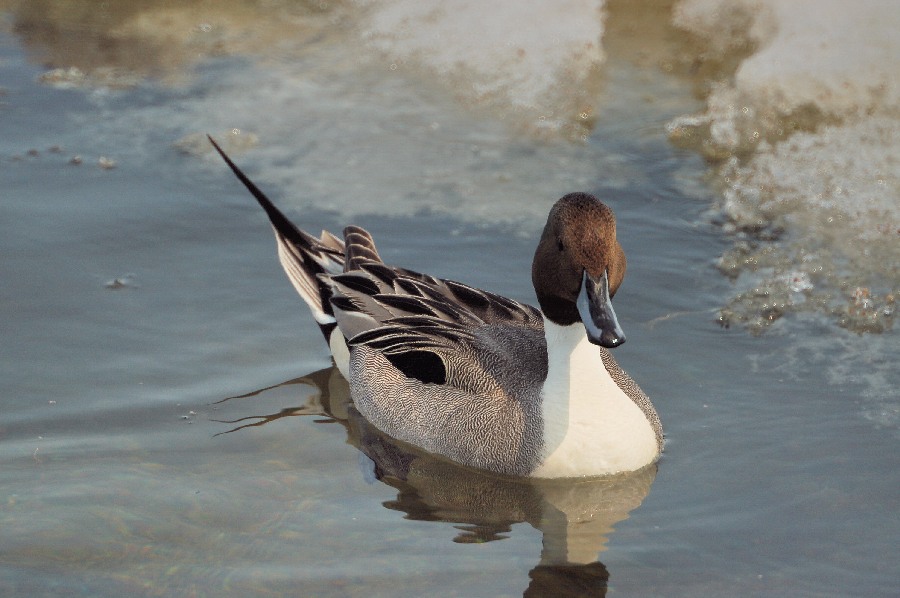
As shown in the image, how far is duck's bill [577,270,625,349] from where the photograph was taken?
183 inches

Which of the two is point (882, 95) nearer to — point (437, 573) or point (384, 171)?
point (384, 171)

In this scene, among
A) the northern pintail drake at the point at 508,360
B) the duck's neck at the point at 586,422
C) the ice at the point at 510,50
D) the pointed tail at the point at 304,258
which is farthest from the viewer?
the ice at the point at 510,50

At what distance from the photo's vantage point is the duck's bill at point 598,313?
15.2ft

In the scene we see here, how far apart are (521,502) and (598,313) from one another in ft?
2.98

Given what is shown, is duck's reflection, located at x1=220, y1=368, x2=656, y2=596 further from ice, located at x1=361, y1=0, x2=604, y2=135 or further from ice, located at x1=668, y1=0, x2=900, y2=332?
ice, located at x1=361, y1=0, x2=604, y2=135

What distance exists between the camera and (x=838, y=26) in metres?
9.05

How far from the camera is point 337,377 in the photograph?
6.39 metres

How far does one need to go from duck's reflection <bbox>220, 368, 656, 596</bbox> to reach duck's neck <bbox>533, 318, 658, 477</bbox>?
0.27 ft

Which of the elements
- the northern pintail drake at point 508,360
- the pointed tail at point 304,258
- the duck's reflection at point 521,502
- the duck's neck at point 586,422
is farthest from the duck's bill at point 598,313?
the pointed tail at point 304,258

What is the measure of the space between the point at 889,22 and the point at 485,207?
3.48 metres

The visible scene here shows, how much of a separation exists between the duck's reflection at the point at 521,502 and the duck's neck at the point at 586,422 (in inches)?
3.3

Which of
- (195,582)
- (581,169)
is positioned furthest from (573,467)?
(581,169)

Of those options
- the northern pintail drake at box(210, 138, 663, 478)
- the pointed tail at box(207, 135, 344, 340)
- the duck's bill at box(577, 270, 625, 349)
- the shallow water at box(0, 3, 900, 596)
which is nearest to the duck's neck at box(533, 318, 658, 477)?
the northern pintail drake at box(210, 138, 663, 478)

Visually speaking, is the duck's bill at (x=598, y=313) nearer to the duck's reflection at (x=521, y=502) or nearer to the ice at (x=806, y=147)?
the duck's reflection at (x=521, y=502)
